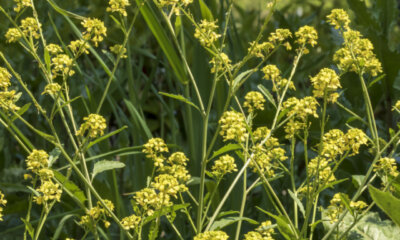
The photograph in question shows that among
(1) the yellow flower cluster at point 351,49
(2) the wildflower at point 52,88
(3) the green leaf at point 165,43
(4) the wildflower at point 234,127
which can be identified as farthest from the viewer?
(3) the green leaf at point 165,43

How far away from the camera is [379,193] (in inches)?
54.3

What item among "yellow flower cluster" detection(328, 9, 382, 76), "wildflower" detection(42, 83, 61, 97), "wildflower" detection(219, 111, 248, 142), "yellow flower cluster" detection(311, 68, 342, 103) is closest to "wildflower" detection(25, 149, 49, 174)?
"wildflower" detection(42, 83, 61, 97)

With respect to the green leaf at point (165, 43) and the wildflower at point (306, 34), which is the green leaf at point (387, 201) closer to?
the wildflower at point (306, 34)

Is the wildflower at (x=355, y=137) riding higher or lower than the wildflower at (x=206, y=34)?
lower

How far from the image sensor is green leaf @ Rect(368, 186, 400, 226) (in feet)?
4.50

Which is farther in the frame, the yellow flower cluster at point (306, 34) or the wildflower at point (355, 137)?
the yellow flower cluster at point (306, 34)

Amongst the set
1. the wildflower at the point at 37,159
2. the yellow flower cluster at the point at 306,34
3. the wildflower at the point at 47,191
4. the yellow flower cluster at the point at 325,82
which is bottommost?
the wildflower at the point at 47,191

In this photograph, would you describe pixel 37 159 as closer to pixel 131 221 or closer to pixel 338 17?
pixel 131 221

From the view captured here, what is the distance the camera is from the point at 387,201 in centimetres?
145

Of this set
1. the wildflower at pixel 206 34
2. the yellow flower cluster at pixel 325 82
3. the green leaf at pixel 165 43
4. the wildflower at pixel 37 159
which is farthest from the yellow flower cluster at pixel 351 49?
the wildflower at pixel 37 159

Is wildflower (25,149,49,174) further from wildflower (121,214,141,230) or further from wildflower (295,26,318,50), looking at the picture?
wildflower (295,26,318,50)

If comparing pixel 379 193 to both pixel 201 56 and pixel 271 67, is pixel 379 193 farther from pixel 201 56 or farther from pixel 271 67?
pixel 201 56

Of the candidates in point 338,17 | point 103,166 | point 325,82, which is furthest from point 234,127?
point 338,17

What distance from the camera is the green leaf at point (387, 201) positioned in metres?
1.37
